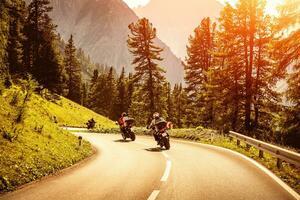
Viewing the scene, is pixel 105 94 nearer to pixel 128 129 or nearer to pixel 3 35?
pixel 128 129

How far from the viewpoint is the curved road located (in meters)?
8.51

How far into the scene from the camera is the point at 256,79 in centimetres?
3109

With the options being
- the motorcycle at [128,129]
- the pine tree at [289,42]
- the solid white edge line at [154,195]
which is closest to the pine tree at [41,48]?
the motorcycle at [128,129]

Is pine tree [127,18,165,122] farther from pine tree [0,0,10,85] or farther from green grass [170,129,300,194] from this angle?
pine tree [0,0,10,85]

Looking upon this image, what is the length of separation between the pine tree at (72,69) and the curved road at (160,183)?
225 ft

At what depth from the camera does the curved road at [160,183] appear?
8508 millimetres

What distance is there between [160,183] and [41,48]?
5135 cm

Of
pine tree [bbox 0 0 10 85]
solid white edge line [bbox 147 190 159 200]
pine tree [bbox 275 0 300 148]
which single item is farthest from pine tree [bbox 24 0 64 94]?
solid white edge line [bbox 147 190 159 200]

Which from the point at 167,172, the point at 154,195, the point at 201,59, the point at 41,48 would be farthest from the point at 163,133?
the point at 41,48

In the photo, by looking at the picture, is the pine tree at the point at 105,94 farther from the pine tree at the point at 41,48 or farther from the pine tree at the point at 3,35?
the pine tree at the point at 3,35

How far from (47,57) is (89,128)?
15.6m

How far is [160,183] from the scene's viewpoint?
10.0 m

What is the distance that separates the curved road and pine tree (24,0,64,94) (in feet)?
144

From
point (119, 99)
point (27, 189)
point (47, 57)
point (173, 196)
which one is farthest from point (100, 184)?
point (119, 99)
